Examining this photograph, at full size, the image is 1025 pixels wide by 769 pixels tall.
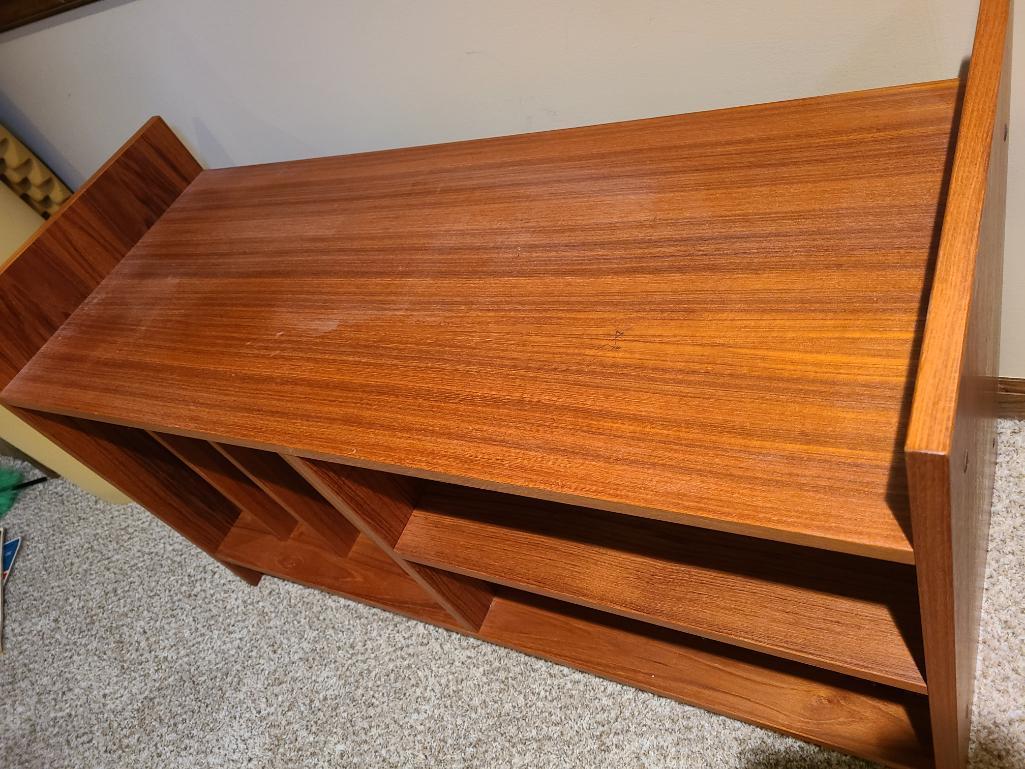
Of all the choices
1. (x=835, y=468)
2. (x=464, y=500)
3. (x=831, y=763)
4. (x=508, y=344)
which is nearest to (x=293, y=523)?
(x=464, y=500)

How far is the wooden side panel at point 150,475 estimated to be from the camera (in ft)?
3.29

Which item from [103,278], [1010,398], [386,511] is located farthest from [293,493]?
[1010,398]

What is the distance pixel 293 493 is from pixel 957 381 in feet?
2.80

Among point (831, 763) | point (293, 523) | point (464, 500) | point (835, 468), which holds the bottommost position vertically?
point (831, 763)

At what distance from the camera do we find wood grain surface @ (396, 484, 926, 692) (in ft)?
2.04

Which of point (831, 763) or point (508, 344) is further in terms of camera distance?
point (831, 763)

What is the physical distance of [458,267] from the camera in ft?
2.34

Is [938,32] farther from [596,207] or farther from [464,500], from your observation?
[464,500]

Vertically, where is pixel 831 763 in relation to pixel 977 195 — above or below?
below

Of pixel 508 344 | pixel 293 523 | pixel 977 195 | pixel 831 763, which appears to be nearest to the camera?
pixel 977 195

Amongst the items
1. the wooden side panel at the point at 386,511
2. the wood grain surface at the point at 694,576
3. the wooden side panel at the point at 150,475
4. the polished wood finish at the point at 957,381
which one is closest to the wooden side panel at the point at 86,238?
the wooden side panel at the point at 150,475

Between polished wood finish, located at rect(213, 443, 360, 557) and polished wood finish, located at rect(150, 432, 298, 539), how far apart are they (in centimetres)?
10

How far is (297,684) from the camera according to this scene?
3.66 ft

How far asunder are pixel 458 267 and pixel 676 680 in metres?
0.56
